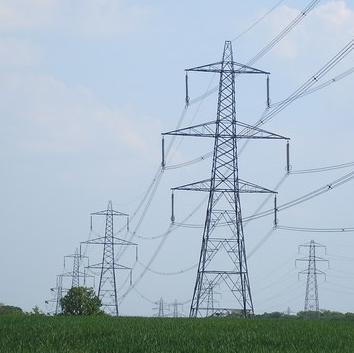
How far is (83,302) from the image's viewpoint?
64438 millimetres

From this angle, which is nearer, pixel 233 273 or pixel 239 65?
pixel 233 273

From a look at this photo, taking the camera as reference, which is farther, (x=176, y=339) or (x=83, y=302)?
(x=83, y=302)

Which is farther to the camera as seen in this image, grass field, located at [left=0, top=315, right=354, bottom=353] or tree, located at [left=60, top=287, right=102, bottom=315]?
tree, located at [left=60, top=287, right=102, bottom=315]

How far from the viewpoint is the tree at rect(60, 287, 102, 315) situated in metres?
64.1

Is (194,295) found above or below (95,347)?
above

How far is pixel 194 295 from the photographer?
132ft

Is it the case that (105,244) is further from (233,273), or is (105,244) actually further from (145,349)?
(145,349)

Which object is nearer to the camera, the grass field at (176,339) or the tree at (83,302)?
the grass field at (176,339)

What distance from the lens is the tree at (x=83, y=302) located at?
6412 centimetres

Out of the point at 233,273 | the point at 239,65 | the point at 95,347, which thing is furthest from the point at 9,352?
→ the point at 239,65

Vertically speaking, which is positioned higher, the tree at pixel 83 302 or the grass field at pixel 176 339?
the tree at pixel 83 302

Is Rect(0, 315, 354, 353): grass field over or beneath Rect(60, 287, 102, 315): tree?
beneath

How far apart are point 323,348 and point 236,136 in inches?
786

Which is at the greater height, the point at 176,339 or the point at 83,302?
the point at 83,302
